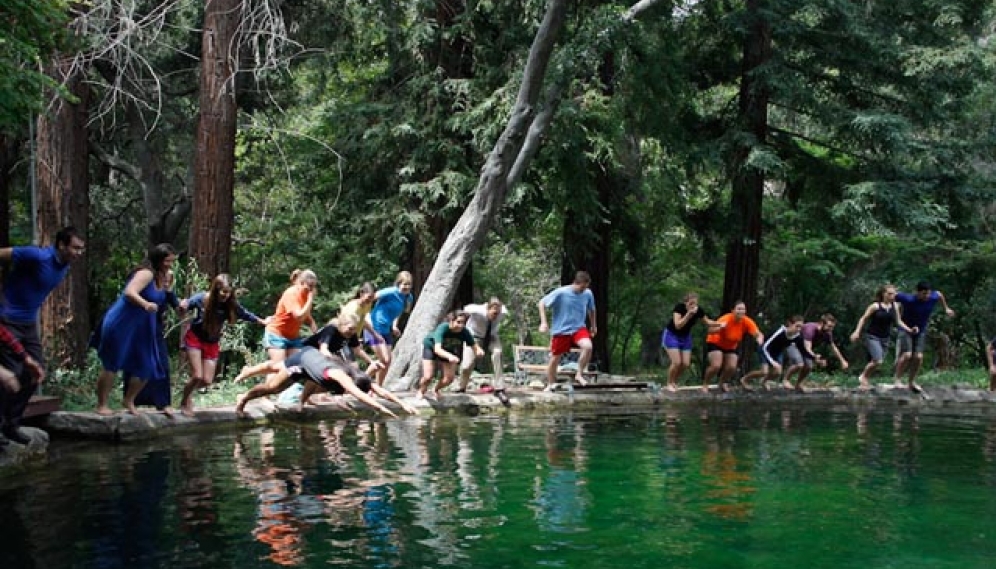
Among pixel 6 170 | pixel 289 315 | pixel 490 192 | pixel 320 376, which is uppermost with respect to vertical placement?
pixel 6 170

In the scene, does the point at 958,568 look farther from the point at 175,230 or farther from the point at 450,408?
the point at 175,230

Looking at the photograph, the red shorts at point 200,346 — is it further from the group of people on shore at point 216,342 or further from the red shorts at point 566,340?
the red shorts at point 566,340

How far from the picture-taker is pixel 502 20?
61.2 feet

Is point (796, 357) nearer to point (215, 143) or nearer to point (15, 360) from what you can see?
point (215, 143)

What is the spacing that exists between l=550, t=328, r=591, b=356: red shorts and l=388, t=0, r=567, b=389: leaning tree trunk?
201 cm

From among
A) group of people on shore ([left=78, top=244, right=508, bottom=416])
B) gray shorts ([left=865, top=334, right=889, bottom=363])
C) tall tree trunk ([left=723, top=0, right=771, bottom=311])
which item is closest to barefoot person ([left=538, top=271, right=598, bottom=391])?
group of people on shore ([left=78, top=244, right=508, bottom=416])

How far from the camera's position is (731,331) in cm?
1576

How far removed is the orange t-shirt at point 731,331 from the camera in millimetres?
15703

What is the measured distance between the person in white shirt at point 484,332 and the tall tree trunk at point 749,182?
658cm

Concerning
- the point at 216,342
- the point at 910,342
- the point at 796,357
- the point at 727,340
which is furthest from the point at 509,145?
the point at 910,342

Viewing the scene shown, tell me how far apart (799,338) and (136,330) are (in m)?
10.5

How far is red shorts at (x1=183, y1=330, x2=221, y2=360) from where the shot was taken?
1088cm

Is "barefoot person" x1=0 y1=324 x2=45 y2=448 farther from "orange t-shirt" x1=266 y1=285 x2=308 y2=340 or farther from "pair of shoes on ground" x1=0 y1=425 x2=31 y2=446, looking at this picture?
"orange t-shirt" x1=266 y1=285 x2=308 y2=340

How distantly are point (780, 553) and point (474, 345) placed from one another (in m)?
7.57
